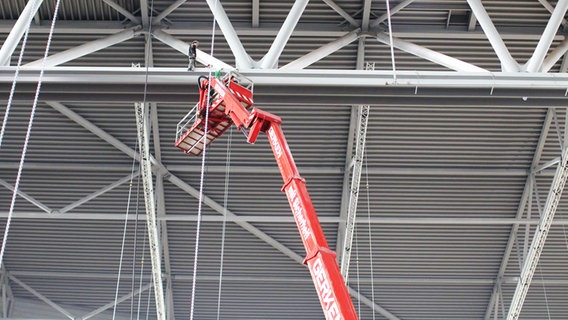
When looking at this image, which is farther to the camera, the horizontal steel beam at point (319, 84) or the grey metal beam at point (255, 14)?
the grey metal beam at point (255, 14)

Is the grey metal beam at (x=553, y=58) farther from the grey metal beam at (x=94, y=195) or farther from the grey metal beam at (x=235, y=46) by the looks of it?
the grey metal beam at (x=94, y=195)

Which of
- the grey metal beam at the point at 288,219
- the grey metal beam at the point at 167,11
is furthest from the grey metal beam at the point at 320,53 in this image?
the grey metal beam at the point at 288,219

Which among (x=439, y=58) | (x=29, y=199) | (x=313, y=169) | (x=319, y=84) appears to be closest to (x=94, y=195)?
(x=29, y=199)

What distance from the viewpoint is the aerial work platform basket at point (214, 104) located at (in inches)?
485

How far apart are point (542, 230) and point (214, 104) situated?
1165 centimetres

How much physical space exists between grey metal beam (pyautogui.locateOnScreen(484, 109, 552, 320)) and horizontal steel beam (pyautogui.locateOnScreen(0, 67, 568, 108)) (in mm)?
6218

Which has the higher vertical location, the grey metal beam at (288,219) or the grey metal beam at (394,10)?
the grey metal beam at (394,10)

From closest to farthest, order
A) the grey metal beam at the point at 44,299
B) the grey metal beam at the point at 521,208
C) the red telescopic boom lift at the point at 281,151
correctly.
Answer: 1. the red telescopic boom lift at the point at 281,151
2. the grey metal beam at the point at 521,208
3. the grey metal beam at the point at 44,299

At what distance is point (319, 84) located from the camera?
1323cm

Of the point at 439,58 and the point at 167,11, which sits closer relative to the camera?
the point at 439,58

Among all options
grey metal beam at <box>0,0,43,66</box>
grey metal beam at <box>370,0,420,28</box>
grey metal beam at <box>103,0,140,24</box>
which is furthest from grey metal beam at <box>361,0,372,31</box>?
grey metal beam at <box>0,0,43,66</box>

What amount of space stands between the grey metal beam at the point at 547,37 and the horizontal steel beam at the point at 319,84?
0.73 ft

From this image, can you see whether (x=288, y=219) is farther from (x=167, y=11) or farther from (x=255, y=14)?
(x=167, y=11)

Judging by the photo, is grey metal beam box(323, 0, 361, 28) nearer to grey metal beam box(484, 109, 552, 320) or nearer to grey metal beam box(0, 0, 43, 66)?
grey metal beam box(484, 109, 552, 320)
